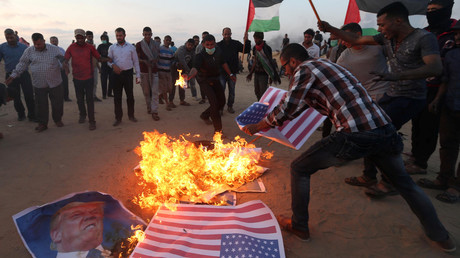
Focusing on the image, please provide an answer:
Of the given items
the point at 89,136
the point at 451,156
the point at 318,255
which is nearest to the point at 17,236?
the point at 318,255

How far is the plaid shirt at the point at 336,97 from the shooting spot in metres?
2.73

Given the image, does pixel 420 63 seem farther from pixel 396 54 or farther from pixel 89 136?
pixel 89 136

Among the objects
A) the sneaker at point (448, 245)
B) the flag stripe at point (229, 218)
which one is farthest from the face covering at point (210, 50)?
the sneaker at point (448, 245)

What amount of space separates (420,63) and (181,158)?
12.5 feet

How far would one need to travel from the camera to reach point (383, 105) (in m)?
4.18

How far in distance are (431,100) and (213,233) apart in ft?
14.2

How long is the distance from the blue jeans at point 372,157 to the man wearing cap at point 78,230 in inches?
93.4

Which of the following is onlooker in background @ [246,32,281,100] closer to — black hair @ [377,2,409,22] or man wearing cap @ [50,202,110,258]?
black hair @ [377,2,409,22]

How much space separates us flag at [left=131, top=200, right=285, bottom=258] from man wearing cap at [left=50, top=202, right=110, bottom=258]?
0.53 metres

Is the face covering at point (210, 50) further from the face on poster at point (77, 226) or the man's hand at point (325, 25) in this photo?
the face on poster at point (77, 226)

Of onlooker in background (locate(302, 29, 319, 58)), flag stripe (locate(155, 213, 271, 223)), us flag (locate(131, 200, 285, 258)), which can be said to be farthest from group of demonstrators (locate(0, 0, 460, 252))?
onlooker in background (locate(302, 29, 319, 58))

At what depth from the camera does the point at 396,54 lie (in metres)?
3.73

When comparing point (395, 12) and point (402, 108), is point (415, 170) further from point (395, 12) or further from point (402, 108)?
point (395, 12)

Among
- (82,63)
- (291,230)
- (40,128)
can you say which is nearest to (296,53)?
(291,230)
